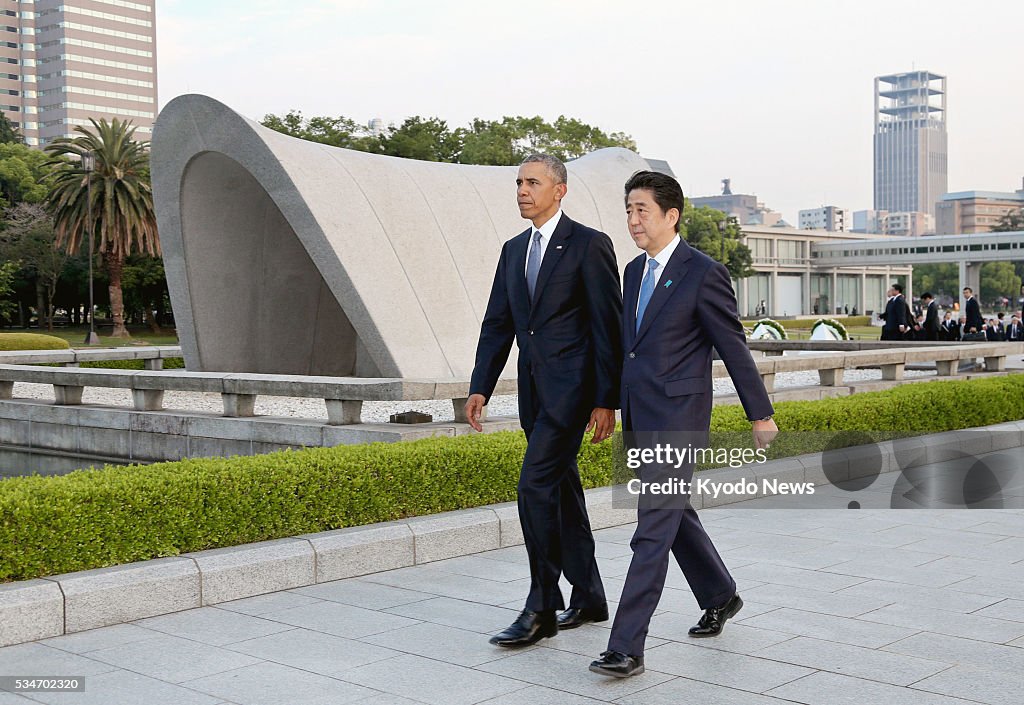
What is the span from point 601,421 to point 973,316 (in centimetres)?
2202

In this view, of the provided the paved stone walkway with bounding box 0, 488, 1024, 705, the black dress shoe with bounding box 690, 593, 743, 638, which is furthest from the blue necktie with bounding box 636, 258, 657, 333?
the paved stone walkway with bounding box 0, 488, 1024, 705

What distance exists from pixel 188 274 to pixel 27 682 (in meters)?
12.2

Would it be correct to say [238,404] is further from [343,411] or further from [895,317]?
[895,317]

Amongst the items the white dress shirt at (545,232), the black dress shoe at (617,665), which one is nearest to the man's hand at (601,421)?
the white dress shirt at (545,232)

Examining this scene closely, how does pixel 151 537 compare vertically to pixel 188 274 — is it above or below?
below

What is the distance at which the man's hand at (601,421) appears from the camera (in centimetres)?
482

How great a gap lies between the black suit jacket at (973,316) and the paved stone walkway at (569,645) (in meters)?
18.9

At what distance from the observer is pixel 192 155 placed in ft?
48.5

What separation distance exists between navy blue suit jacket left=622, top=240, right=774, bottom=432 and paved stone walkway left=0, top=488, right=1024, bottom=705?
1.04 meters

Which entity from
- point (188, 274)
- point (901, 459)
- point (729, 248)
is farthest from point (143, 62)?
point (901, 459)

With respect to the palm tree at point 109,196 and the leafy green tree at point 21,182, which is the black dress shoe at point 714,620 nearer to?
the palm tree at point 109,196

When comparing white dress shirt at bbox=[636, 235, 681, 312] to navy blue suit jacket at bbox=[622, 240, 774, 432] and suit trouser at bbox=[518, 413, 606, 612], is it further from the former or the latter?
suit trouser at bbox=[518, 413, 606, 612]

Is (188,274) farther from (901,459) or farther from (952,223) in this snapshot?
(952,223)

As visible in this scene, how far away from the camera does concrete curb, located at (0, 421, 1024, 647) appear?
16.1 ft
